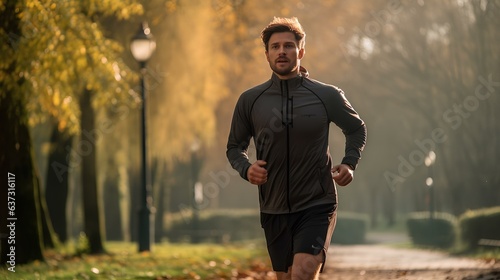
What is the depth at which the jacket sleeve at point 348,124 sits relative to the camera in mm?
6480

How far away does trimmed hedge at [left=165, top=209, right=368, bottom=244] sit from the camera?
39.2 m

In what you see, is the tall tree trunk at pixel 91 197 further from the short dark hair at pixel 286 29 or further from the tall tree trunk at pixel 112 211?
the short dark hair at pixel 286 29

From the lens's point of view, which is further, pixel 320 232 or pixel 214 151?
pixel 214 151

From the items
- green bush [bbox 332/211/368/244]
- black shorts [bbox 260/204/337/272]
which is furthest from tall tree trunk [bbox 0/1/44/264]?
green bush [bbox 332/211/368/244]

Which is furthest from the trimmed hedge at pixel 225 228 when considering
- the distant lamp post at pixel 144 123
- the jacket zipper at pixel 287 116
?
the jacket zipper at pixel 287 116

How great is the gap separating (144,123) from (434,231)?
17.2m

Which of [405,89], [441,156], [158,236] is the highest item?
[405,89]

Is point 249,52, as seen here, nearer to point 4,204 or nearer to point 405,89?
point 405,89

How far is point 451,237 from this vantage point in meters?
31.7

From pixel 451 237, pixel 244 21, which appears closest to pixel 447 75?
pixel 451 237

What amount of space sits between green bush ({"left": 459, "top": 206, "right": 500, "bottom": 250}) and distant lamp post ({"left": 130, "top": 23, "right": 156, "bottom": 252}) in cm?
767

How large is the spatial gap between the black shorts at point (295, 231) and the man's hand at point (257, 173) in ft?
1.20

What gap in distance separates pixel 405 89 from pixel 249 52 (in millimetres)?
9912

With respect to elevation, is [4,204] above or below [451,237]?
above
